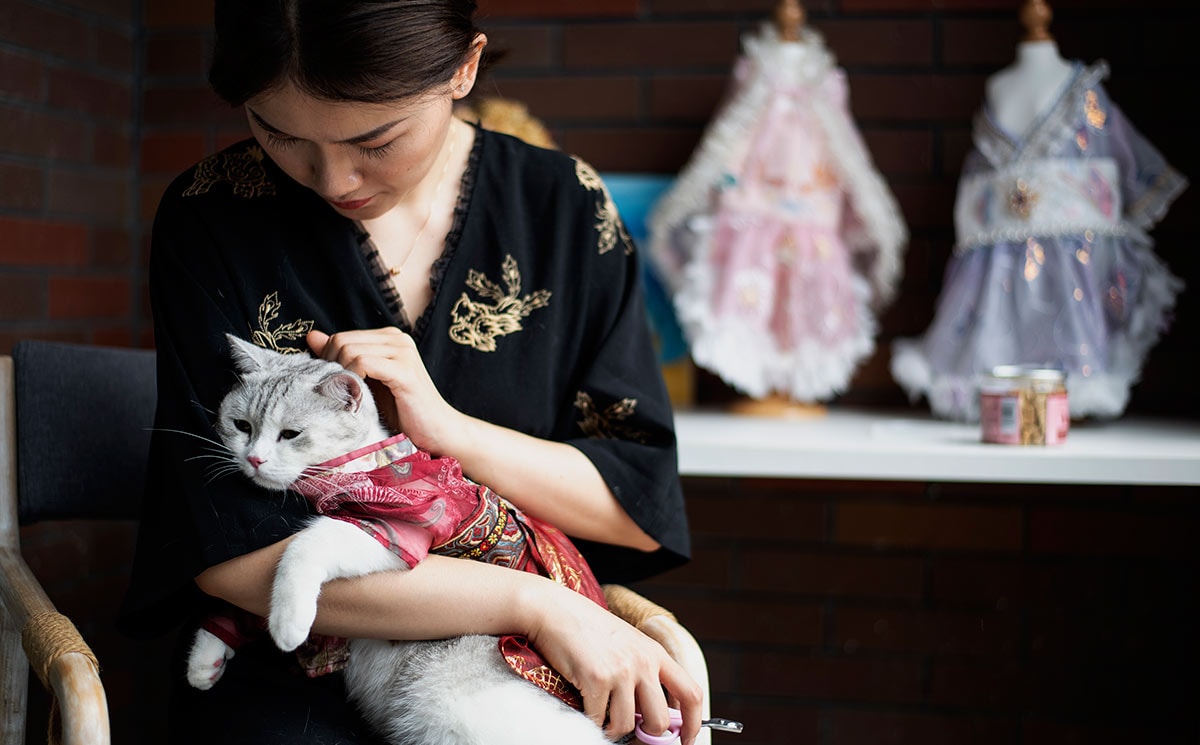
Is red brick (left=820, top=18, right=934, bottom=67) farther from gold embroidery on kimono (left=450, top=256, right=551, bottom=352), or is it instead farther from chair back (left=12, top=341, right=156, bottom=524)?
chair back (left=12, top=341, right=156, bottom=524)

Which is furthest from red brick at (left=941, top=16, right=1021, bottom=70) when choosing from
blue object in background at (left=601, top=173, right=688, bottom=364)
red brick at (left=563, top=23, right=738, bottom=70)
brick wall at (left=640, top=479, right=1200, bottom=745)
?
brick wall at (left=640, top=479, right=1200, bottom=745)

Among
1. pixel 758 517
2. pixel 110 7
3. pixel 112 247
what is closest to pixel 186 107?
pixel 110 7

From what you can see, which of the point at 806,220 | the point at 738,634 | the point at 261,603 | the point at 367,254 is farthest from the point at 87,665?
the point at 738,634

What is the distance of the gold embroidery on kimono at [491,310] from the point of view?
1.07 m

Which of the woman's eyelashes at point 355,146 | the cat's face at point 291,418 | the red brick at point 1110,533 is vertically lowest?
the red brick at point 1110,533

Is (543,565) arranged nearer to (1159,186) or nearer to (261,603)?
(261,603)

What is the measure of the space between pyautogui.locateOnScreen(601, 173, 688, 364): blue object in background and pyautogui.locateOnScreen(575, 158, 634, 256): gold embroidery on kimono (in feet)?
1.67

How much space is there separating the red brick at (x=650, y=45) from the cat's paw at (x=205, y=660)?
4.33ft

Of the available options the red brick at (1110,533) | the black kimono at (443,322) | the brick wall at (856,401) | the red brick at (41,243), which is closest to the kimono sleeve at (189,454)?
the black kimono at (443,322)

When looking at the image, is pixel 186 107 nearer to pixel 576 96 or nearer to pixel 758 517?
pixel 576 96

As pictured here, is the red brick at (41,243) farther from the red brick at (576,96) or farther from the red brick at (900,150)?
the red brick at (900,150)

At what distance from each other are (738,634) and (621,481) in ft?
3.29

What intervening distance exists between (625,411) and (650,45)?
1.01 m

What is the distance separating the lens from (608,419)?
1140 mm
